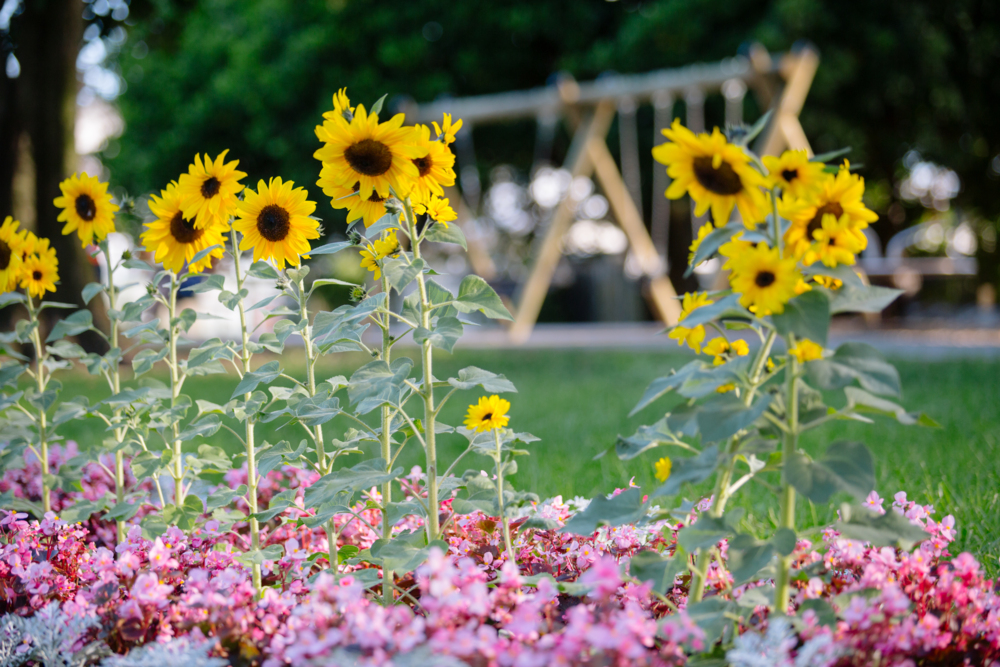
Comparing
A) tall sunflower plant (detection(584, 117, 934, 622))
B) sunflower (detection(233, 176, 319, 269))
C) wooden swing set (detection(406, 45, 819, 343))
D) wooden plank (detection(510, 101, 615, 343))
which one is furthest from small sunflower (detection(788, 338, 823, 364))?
wooden plank (detection(510, 101, 615, 343))

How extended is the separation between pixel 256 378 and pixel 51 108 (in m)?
6.26

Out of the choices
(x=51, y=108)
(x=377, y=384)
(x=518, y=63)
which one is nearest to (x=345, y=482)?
(x=377, y=384)

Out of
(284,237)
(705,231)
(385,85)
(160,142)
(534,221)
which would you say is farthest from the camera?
(534,221)

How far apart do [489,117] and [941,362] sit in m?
4.09

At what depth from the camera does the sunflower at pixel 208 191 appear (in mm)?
1365

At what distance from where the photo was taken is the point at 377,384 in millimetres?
1129

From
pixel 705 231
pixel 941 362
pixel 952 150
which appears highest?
pixel 952 150

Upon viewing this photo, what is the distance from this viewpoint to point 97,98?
18203 millimetres

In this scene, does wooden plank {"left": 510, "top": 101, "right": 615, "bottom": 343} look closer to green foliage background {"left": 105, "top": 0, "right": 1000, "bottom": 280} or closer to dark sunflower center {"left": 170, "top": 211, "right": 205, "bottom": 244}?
green foliage background {"left": 105, "top": 0, "right": 1000, "bottom": 280}

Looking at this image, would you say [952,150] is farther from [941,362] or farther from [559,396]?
[559,396]

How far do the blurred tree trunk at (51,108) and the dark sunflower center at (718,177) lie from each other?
6.19 m

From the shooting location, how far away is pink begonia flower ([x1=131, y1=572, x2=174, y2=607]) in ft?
3.52

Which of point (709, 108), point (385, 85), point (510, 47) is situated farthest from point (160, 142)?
point (709, 108)

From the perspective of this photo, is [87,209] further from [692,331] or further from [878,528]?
[878,528]
